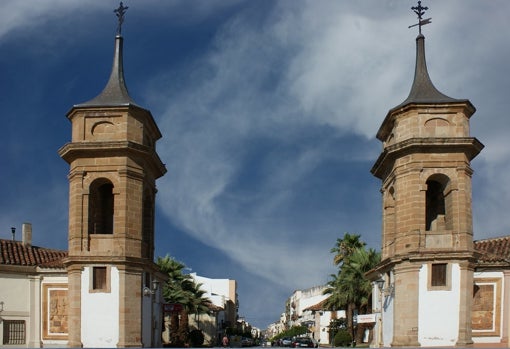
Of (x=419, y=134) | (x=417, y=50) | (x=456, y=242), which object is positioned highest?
(x=417, y=50)

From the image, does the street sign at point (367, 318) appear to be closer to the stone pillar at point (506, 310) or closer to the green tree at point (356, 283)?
the stone pillar at point (506, 310)

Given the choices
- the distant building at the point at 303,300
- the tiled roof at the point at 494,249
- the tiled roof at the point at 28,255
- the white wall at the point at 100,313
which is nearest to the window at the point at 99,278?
the white wall at the point at 100,313

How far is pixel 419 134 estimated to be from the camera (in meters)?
29.4

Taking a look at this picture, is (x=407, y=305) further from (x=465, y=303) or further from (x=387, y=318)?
(x=387, y=318)

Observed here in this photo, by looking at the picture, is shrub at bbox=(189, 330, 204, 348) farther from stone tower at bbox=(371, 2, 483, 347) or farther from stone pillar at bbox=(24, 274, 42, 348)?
stone tower at bbox=(371, 2, 483, 347)

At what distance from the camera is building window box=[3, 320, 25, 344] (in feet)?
104

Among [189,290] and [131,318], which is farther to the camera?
[189,290]

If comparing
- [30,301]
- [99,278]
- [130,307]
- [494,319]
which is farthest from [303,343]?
[99,278]

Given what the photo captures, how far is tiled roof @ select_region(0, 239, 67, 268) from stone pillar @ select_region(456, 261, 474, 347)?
1774 centimetres

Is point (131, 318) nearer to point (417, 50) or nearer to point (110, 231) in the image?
point (110, 231)

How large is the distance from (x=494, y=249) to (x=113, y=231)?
18.0 metres

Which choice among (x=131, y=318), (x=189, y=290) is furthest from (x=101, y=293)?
(x=189, y=290)

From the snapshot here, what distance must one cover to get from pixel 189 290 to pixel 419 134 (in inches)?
1225

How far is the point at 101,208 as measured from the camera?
1286 inches
